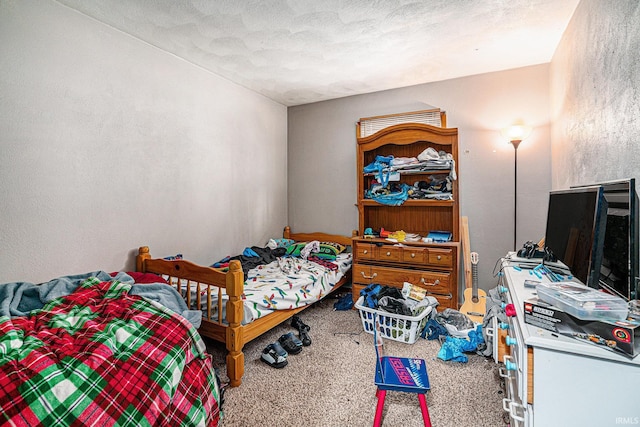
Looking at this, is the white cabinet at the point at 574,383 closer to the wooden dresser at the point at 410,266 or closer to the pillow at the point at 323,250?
the wooden dresser at the point at 410,266

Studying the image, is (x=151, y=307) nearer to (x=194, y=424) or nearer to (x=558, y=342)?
(x=194, y=424)

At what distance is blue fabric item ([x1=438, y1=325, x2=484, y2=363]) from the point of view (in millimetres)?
2273

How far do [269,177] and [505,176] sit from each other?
8.89 ft

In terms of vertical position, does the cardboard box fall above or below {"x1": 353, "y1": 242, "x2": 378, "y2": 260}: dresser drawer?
above

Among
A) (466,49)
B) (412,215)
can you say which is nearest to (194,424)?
(412,215)

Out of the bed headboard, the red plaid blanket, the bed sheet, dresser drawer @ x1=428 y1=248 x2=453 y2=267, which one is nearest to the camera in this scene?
the red plaid blanket

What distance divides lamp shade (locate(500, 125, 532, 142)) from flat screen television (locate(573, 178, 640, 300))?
1.79 meters

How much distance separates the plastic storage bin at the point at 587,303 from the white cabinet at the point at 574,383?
9cm

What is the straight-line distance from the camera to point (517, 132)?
9.70 ft

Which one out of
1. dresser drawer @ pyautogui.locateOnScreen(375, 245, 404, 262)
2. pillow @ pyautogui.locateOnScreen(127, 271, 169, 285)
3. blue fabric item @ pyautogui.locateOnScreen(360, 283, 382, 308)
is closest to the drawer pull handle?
dresser drawer @ pyautogui.locateOnScreen(375, 245, 404, 262)

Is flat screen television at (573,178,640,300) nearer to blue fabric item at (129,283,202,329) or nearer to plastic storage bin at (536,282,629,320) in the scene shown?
plastic storage bin at (536,282,629,320)

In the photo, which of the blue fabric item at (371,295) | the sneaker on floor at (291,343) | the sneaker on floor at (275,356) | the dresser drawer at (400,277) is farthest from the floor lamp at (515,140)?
the sneaker on floor at (275,356)

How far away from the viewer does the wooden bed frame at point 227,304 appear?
6.51 feet

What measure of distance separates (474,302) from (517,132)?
167 centimetres
